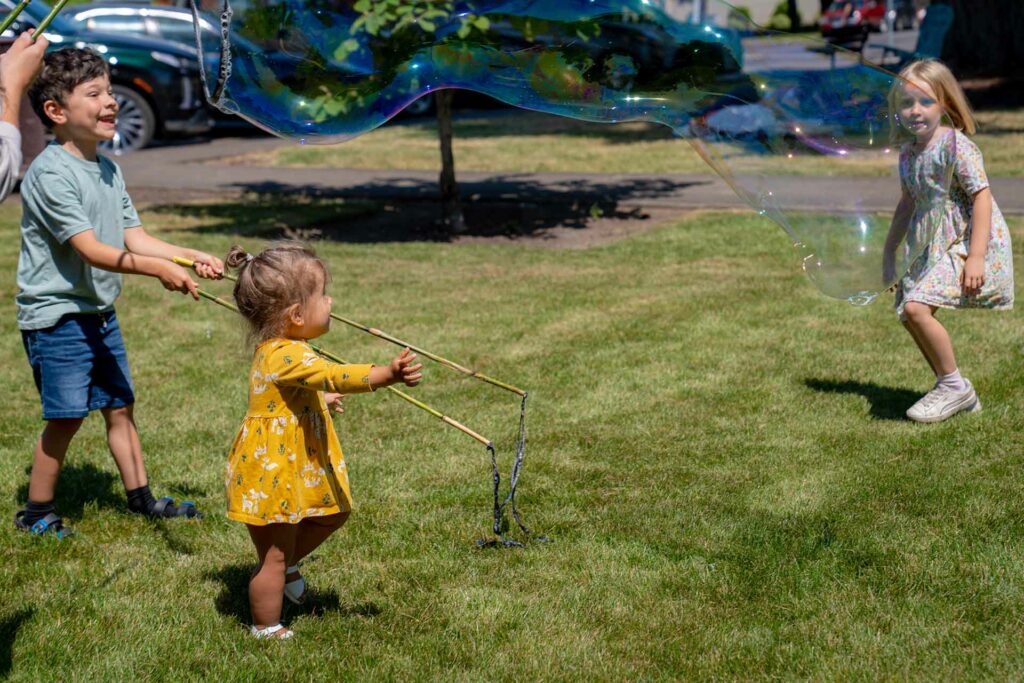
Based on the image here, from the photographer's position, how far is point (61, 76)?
429 cm

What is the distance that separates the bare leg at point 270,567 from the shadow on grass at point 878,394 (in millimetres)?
3129

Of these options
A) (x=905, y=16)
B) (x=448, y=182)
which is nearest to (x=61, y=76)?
(x=448, y=182)

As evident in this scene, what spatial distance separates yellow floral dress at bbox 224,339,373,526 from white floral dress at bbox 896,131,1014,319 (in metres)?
2.94

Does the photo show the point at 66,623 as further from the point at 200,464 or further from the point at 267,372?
the point at 200,464

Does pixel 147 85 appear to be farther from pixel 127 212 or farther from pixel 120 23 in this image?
pixel 127 212

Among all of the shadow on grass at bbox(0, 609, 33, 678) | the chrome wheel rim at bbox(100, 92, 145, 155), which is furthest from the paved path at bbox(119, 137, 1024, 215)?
the shadow on grass at bbox(0, 609, 33, 678)

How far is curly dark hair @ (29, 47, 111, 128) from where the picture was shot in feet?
14.1

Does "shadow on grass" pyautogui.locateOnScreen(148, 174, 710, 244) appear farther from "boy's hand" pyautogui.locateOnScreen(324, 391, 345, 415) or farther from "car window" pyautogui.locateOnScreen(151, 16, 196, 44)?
"boy's hand" pyautogui.locateOnScreen(324, 391, 345, 415)

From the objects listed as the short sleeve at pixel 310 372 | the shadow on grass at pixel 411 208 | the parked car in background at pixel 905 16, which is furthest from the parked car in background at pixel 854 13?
the short sleeve at pixel 310 372

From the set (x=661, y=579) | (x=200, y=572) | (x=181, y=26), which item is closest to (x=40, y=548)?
(x=200, y=572)

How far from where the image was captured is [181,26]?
18.2 meters

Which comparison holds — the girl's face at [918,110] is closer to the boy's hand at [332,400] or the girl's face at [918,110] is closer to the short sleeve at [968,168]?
the short sleeve at [968,168]

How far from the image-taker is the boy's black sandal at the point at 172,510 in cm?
481

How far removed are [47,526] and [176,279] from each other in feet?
4.27
